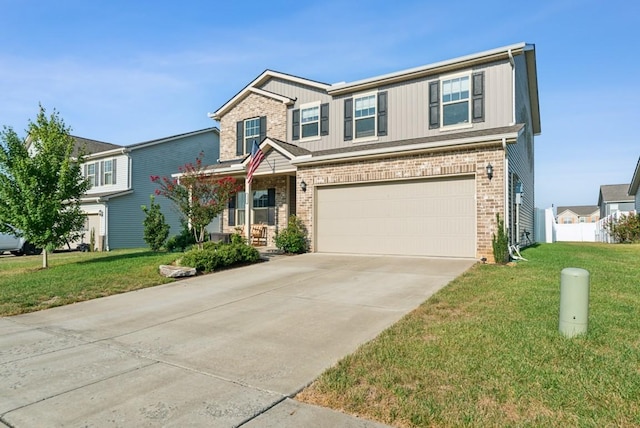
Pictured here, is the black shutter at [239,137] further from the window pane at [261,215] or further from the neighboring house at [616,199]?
the neighboring house at [616,199]

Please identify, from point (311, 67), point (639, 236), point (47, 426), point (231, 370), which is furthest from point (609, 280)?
point (639, 236)

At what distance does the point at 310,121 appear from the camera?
1666 cm

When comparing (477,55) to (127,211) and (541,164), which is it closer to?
(541,164)

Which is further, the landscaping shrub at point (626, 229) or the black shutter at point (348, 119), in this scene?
the landscaping shrub at point (626, 229)

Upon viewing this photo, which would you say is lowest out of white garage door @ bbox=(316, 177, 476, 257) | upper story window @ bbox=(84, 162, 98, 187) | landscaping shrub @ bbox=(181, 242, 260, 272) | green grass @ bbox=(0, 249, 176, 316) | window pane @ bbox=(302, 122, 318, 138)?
green grass @ bbox=(0, 249, 176, 316)

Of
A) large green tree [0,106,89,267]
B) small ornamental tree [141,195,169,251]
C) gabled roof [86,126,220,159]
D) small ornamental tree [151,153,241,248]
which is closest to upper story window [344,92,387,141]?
small ornamental tree [151,153,241,248]

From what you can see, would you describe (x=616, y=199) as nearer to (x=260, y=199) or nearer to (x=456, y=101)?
(x=456, y=101)

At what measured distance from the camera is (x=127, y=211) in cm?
2464

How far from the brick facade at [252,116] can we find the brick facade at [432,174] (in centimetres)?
371

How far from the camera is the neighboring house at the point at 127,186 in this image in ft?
78.2

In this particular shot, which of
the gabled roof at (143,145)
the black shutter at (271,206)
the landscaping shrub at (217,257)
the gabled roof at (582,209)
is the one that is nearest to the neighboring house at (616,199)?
the gabled roof at (582,209)

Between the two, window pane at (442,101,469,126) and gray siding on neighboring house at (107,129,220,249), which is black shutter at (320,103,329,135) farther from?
gray siding on neighboring house at (107,129,220,249)

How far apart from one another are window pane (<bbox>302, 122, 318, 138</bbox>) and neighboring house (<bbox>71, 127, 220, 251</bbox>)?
12.2 m

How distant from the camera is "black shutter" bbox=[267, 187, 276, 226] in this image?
17203 millimetres
